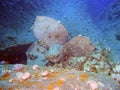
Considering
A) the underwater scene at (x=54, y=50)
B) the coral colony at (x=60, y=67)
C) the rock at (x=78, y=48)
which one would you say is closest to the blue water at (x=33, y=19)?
the underwater scene at (x=54, y=50)

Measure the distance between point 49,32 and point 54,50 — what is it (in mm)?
1032

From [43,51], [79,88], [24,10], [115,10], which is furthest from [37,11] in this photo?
[79,88]

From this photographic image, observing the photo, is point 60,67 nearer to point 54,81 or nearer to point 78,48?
point 78,48

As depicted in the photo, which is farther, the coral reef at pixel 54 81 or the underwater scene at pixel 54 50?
the underwater scene at pixel 54 50

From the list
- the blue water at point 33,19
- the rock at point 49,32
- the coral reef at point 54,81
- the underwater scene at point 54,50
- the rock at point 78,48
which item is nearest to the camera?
the coral reef at point 54,81

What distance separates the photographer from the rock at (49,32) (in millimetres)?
6102

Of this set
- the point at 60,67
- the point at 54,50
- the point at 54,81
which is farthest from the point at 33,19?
the point at 54,81

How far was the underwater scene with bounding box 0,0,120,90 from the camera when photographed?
3045mm

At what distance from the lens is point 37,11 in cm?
945

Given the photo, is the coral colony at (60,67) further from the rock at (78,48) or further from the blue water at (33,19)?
the blue water at (33,19)

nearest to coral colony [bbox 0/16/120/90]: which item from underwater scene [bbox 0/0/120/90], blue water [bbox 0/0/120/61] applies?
underwater scene [bbox 0/0/120/90]

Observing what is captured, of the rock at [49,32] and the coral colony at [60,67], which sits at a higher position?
the rock at [49,32]

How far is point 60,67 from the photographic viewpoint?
5.05m

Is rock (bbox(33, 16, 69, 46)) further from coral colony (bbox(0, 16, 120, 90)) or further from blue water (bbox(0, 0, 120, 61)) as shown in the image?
blue water (bbox(0, 0, 120, 61))
